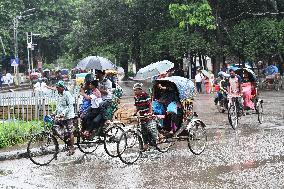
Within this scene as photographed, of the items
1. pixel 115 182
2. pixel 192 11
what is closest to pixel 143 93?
pixel 115 182

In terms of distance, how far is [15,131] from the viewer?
1342 cm

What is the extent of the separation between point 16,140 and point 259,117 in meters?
7.78

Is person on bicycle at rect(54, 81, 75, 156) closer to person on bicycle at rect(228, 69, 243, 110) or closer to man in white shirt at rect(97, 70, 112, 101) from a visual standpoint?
man in white shirt at rect(97, 70, 112, 101)

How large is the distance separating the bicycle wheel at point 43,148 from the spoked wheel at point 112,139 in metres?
1.15

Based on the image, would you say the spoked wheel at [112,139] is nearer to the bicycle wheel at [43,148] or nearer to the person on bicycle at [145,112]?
the person on bicycle at [145,112]

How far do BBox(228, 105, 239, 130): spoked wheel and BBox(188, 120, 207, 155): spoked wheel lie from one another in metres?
3.51

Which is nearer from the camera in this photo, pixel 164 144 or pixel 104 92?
pixel 164 144

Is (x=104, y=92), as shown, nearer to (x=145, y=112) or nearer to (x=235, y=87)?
(x=145, y=112)

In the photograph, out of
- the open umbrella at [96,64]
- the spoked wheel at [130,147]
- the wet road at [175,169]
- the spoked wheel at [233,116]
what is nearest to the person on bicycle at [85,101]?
the wet road at [175,169]

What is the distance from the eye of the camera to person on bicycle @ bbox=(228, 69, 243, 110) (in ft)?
52.4

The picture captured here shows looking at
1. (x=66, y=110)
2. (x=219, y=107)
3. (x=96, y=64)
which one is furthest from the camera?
(x=219, y=107)

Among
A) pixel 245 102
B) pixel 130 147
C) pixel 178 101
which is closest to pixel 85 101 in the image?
pixel 130 147

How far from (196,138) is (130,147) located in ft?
5.34

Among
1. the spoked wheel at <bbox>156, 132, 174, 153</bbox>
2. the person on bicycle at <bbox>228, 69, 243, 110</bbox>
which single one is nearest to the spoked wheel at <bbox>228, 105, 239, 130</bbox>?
the person on bicycle at <bbox>228, 69, 243, 110</bbox>
